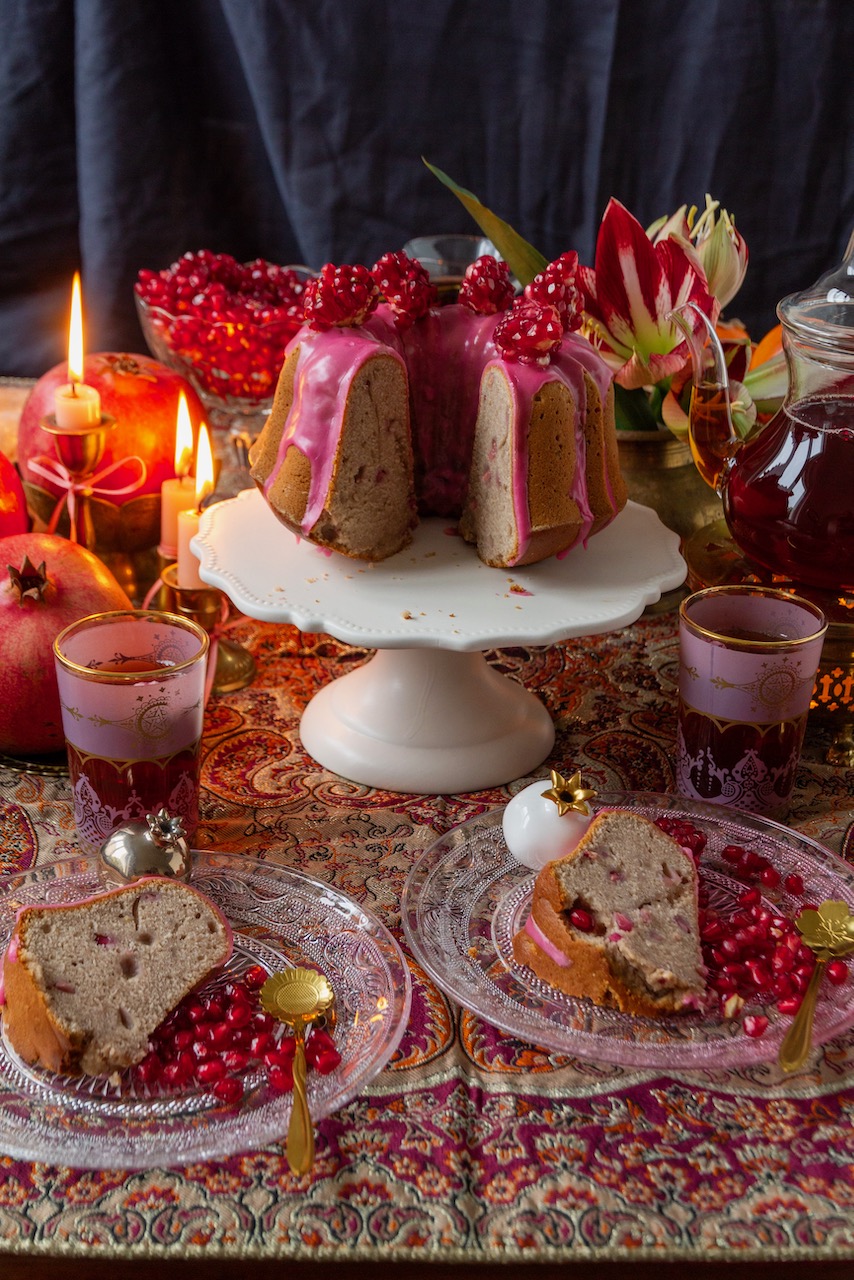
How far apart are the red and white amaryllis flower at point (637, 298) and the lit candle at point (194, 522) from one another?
446mm

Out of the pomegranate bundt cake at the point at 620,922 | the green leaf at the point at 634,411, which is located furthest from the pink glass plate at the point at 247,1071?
the green leaf at the point at 634,411

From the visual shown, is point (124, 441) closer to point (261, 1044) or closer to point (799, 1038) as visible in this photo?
point (261, 1044)

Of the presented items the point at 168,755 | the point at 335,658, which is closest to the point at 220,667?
the point at 335,658

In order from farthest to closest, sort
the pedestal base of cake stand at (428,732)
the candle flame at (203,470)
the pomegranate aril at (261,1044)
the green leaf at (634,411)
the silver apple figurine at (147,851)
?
1. the green leaf at (634,411)
2. the candle flame at (203,470)
3. the pedestal base of cake stand at (428,732)
4. the silver apple figurine at (147,851)
5. the pomegranate aril at (261,1044)

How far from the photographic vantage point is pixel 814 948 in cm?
95

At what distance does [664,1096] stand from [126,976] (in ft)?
1.23

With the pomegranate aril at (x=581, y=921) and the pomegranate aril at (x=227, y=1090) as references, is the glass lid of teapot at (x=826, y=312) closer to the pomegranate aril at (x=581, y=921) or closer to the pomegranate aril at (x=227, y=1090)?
the pomegranate aril at (x=581, y=921)

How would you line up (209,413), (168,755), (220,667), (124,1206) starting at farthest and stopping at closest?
1. (209,413)
2. (220,667)
3. (168,755)
4. (124,1206)

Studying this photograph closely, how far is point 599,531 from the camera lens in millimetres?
1245

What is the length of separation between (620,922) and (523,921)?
10cm

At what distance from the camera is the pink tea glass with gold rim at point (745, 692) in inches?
42.9

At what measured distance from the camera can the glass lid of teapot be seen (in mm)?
1110

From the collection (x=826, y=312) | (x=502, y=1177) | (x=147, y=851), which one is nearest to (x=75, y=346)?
(x=147, y=851)

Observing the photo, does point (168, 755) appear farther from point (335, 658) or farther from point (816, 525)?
point (816, 525)
